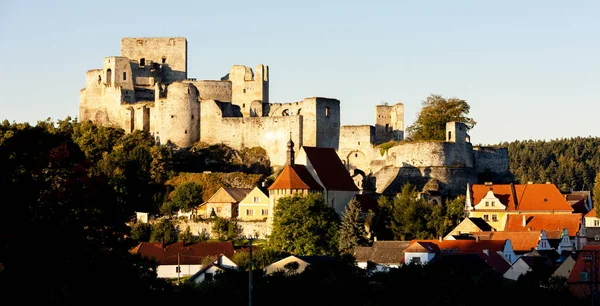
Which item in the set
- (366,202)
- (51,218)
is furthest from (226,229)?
(51,218)

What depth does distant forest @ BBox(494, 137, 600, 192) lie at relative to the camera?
12494 centimetres

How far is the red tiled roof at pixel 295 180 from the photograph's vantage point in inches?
2662

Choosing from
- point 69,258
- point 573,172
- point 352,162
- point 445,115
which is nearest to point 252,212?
point 352,162

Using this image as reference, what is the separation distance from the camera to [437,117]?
81.0 metres

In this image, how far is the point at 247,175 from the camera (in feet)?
256

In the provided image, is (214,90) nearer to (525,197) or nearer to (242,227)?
(242,227)

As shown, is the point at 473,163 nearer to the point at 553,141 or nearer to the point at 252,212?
the point at 252,212

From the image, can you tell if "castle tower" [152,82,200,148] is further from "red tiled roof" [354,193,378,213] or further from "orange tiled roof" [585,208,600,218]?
"orange tiled roof" [585,208,600,218]

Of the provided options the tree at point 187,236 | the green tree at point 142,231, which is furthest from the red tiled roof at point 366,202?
the green tree at point 142,231

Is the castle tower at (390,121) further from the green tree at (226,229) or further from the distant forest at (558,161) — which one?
the distant forest at (558,161)

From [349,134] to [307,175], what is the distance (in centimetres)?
1284

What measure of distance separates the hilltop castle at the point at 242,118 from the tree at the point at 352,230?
8.05 meters

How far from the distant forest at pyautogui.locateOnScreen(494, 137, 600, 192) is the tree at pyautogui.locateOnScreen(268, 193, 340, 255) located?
58.5 meters

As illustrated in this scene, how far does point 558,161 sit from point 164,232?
230ft
